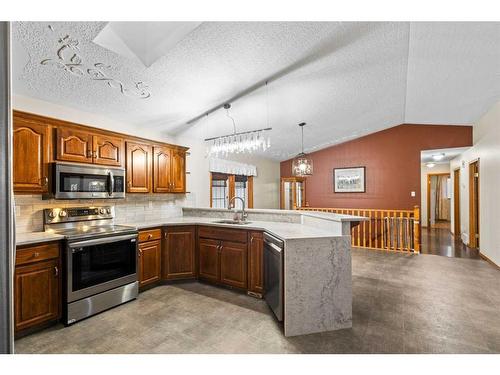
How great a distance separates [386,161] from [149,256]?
630 cm

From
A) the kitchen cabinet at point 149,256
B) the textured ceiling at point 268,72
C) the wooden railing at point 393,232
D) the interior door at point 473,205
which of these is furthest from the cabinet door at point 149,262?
the interior door at point 473,205

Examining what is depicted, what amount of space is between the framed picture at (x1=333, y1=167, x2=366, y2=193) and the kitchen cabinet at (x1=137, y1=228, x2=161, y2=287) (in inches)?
227

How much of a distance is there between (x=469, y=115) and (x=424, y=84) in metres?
1.84

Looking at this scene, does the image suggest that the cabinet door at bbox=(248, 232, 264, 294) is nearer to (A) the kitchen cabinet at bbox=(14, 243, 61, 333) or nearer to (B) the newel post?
(A) the kitchen cabinet at bbox=(14, 243, 61, 333)

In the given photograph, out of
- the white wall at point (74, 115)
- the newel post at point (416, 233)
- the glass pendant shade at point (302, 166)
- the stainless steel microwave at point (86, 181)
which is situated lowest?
the newel post at point (416, 233)

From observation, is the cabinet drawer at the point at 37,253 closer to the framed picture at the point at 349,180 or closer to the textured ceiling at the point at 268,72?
the textured ceiling at the point at 268,72

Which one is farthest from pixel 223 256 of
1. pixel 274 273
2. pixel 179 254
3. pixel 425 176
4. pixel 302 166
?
pixel 425 176

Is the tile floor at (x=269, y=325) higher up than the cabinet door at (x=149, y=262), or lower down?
lower down

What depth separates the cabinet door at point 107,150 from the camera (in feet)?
9.89

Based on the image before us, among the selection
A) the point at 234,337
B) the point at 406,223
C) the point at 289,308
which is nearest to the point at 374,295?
the point at 289,308

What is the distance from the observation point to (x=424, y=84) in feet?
13.0

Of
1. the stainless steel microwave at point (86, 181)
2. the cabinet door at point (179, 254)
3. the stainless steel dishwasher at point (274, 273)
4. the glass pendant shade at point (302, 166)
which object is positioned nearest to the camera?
the stainless steel dishwasher at point (274, 273)

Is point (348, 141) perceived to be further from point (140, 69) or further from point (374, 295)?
point (140, 69)

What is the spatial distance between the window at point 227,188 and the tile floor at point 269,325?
245 centimetres
